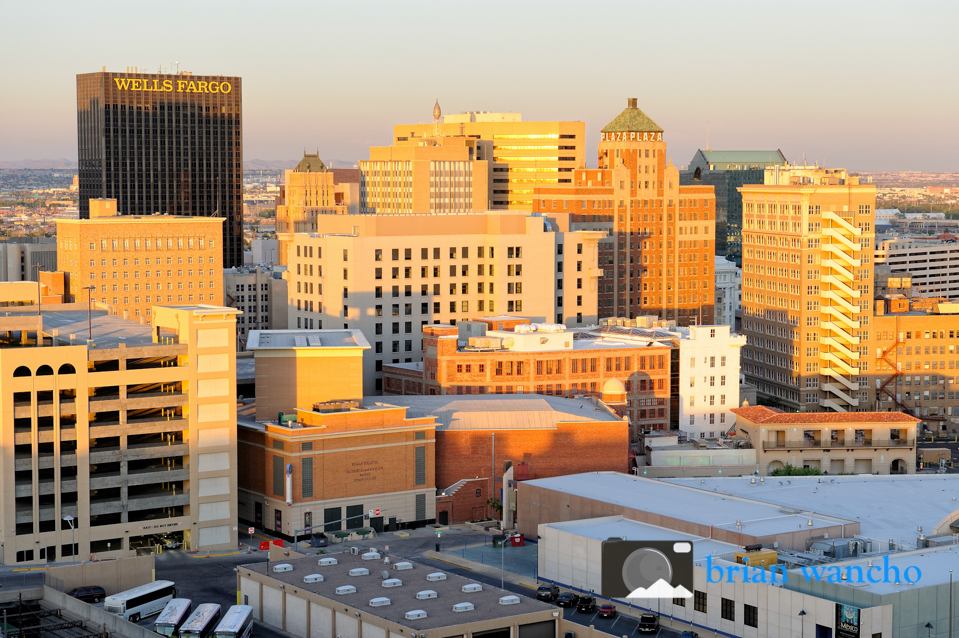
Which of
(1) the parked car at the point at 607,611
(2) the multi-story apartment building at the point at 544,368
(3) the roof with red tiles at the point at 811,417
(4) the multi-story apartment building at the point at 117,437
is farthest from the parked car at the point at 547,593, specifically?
(3) the roof with red tiles at the point at 811,417

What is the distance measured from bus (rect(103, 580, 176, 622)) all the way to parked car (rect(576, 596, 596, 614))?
1291 inches

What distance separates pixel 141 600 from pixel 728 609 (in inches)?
1794

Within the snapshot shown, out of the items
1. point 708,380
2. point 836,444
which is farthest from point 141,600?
point 836,444

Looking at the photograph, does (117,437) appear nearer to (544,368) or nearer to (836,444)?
(544,368)

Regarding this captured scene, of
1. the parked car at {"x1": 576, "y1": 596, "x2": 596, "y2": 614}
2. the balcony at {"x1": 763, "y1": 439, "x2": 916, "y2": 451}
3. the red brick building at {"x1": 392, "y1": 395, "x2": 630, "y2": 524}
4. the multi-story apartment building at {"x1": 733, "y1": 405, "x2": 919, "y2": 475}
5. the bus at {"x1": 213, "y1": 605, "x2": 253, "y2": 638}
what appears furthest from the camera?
the balcony at {"x1": 763, "y1": 439, "x2": 916, "y2": 451}

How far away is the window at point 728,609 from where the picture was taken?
10762cm

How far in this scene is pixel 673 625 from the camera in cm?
11144

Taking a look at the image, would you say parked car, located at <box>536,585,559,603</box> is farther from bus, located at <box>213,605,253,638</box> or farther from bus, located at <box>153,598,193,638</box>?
bus, located at <box>153,598,193,638</box>

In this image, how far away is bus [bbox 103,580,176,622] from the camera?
113688 millimetres

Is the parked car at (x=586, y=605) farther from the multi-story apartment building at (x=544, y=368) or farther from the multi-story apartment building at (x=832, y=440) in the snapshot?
the multi-story apartment building at (x=832, y=440)

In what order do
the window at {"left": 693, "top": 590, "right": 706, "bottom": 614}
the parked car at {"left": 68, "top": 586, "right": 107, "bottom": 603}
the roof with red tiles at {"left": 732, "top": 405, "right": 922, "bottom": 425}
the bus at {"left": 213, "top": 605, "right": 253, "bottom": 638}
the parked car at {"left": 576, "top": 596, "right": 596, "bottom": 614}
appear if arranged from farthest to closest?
the roof with red tiles at {"left": 732, "top": 405, "right": 922, "bottom": 425}
the parked car at {"left": 68, "top": 586, "right": 107, "bottom": 603}
the parked car at {"left": 576, "top": 596, "right": 596, "bottom": 614}
the window at {"left": 693, "top": 590, "right": 706, "bottom": 614}
the bus at {"left": 213, "top": 605, "right": 253, "bottom": 638}

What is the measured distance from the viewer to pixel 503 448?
159 m

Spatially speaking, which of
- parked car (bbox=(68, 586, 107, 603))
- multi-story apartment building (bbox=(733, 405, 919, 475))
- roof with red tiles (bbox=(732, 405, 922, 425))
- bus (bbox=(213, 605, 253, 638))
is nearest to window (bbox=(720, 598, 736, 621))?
bus (bbox=(213, 605, 253, 638))

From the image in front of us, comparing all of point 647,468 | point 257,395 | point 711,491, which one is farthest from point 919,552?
point 257,395
